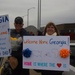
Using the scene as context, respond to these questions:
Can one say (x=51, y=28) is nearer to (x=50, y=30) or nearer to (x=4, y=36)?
(x=50, y=30)

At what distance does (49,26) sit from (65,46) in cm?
45

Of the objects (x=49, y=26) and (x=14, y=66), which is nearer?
(x=49, y=26)

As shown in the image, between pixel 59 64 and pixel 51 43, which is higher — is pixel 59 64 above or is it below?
below

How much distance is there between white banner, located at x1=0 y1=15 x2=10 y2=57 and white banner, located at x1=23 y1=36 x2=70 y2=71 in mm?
420

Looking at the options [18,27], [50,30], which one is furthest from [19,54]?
[50,30]

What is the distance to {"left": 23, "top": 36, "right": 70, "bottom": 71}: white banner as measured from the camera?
18.9ft

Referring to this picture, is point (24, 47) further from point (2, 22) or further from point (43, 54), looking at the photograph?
point (2, 22)

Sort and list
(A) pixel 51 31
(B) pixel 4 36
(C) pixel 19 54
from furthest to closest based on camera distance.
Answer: (B) pixel 4 36
(C) pixel 19 54
(A) pixel 51 31

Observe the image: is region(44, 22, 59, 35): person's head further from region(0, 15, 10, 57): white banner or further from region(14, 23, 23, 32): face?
region(0, 15, 10, 57): white banner

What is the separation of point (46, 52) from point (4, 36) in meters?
0.96

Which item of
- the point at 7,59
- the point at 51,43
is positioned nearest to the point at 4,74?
the point at 7,59

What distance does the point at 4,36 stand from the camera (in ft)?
20.9

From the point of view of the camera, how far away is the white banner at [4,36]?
6312mm

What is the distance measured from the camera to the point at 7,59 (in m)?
6.33
